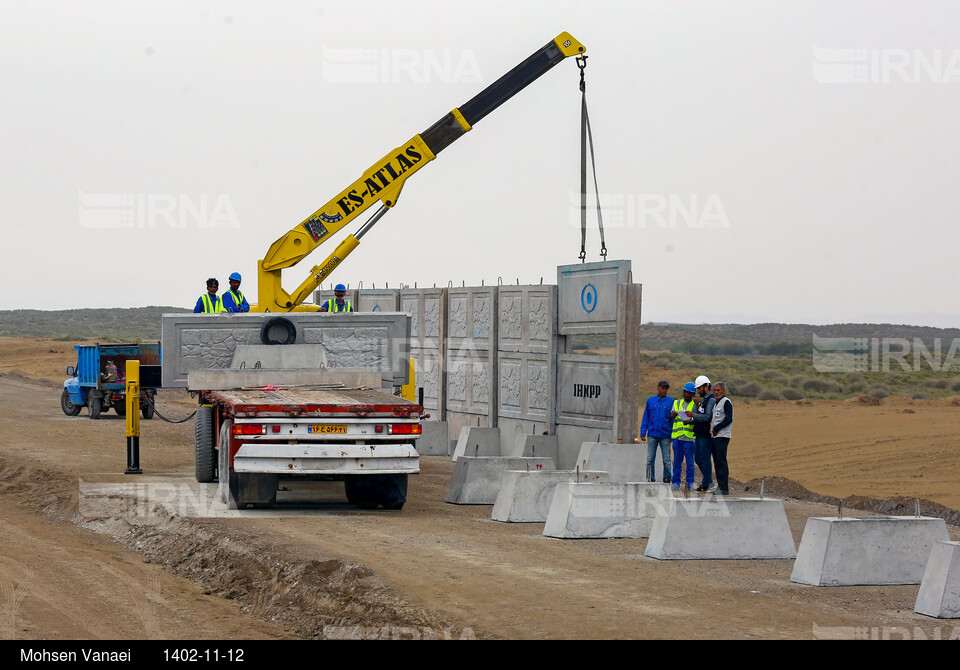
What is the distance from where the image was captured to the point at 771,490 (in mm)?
21312

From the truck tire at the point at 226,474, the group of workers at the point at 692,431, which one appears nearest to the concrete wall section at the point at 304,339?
the truck tire at the point at 226,474

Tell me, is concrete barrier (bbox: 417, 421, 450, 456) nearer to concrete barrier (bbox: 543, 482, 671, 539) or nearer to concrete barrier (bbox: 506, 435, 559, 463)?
concrete barrier (bbox: 506, 435, 559, 463)

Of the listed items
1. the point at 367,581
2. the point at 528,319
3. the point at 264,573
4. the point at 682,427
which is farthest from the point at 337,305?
the point at 367,581

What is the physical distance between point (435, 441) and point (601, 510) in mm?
11554

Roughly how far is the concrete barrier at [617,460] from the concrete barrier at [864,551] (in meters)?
6.28

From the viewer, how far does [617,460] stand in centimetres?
1845

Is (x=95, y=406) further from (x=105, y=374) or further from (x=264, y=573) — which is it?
(x=264, y=573)

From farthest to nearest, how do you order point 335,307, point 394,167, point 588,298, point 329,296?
point 329,296 < point 394,167 < point 335,307 < point 588,298

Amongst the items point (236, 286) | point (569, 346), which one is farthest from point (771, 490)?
point (236, 286)

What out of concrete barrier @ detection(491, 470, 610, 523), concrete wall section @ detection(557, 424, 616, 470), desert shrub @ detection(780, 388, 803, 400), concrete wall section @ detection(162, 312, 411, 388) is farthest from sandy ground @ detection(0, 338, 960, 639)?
desert shrub @ detection(780, 388, 803, 400)

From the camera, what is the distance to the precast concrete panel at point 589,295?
19422 millimetres

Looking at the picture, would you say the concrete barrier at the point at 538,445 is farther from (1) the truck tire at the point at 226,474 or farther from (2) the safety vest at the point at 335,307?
(1) the truck tire at the point at 226,474

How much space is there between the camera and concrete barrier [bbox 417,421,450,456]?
2597 centimetres
